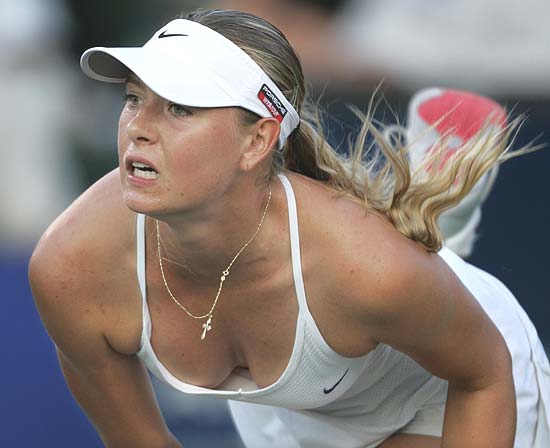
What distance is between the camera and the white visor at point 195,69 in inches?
97.4

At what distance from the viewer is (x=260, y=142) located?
2.64 m

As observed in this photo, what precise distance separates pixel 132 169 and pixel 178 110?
0.47 feet

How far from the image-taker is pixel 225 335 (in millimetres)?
2834

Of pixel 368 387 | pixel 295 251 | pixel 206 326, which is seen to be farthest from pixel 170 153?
pixel 368 387

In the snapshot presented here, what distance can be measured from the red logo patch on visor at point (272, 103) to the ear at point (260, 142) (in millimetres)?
16

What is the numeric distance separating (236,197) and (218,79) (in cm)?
25

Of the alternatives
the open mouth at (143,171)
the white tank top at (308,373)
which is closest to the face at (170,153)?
the open mouth at (143,171)

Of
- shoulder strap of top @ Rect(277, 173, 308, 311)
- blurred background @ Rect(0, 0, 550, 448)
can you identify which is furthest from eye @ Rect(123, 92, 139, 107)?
blurred background @ Rect(0, 0, 550, 448)

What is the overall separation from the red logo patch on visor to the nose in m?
0.22

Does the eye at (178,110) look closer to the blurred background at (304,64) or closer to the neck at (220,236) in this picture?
the neck at (220,236)

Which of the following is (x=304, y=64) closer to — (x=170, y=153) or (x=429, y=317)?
(x=429, y=317)

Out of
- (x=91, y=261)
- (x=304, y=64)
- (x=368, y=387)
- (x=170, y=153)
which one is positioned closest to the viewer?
(x=170, y=153)

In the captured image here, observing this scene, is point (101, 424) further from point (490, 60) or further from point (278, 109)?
point (490, 60)

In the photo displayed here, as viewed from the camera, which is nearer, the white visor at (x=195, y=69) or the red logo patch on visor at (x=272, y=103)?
the white visor at (x=195, y=69)
